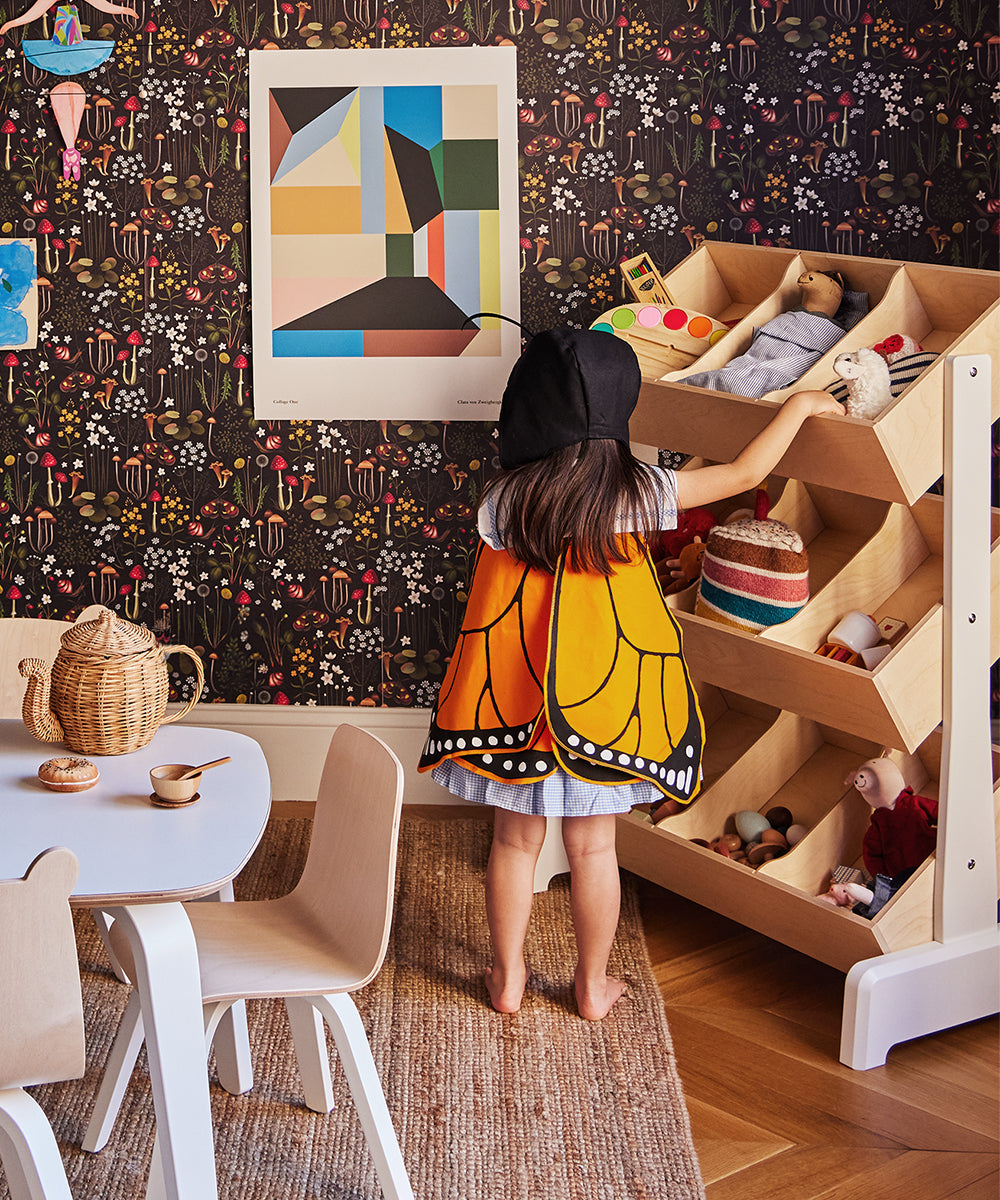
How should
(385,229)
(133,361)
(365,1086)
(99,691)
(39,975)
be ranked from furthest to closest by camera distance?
1. (133,361)
2. (385,229)
3. (99,691)
4. (365,1086)
5. (39,975)

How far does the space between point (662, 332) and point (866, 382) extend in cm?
57

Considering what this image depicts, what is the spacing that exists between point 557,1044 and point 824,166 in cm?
213

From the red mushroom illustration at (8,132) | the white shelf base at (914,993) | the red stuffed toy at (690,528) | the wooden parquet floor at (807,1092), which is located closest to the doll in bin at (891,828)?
the white shelf base at (914,993)

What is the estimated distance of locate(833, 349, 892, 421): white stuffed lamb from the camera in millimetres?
2088

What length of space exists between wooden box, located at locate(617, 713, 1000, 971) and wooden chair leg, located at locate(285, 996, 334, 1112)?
856mm

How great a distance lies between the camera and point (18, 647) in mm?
2270

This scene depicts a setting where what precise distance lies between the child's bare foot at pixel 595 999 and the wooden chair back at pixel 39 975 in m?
1.11

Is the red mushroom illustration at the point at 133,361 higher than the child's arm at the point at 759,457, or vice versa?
the red mushroom illustration at the point at 133,361

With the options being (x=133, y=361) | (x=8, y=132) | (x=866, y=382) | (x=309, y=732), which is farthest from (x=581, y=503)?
(x=8, y=132)

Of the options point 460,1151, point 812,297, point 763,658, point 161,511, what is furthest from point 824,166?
point 460,1151

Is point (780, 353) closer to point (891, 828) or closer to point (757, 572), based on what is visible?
point (757, 572)

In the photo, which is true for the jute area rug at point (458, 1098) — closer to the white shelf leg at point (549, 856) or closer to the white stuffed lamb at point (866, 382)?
the white shelf leg at point (549, 856)

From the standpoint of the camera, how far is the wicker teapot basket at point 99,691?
174 cm

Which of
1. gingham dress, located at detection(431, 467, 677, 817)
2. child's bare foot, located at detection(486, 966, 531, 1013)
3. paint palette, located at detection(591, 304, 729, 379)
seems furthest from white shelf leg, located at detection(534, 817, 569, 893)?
paint palette, located at detection(591, 304, 729, 379)
